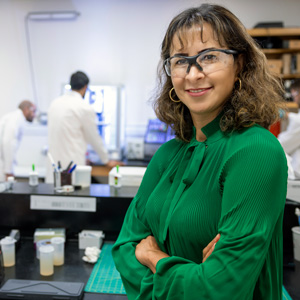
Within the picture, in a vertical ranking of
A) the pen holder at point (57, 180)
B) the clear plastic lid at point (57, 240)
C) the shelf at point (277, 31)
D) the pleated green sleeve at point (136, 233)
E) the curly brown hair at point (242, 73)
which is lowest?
the clear plastic lid at point (57, 240)

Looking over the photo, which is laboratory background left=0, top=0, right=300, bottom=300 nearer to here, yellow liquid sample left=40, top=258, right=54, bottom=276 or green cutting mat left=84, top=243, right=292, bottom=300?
green cutting mat left=84, top=243, right=292, bottom=300

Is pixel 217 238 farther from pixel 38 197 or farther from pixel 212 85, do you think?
pixel 38 197

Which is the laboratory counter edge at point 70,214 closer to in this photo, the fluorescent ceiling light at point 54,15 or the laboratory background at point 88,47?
the laboratory background at point 88,47

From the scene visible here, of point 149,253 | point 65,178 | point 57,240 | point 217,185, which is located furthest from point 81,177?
point 217,185

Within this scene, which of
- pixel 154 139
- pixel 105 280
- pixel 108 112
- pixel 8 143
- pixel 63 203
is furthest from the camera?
pixel 108 112

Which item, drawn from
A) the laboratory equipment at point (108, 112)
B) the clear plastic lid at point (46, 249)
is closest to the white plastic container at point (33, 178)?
the clear plastic lid at point (46, 249)

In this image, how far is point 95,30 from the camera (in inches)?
166

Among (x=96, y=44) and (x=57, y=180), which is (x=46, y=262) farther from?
(x=96, y=44)

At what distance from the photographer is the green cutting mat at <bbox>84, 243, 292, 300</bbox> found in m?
Answer: 1.27

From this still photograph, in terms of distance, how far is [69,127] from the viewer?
10.1 ft

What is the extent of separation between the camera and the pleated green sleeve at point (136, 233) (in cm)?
92

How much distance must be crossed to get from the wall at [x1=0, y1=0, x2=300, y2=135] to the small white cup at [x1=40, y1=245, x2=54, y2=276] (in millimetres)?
3033

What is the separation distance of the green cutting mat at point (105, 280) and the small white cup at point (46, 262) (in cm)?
18

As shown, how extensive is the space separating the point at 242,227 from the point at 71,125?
261 cm
